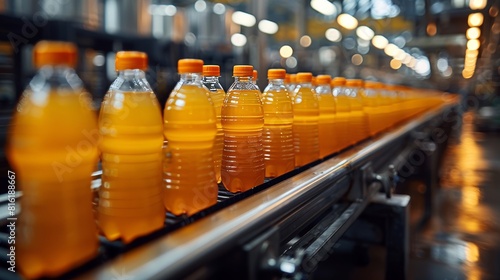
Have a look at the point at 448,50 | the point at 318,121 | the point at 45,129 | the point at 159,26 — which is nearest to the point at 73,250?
the point at 45,129

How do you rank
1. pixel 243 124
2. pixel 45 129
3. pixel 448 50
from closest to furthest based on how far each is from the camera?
pixel 45 129 → pixel 243 124 → pixel 448 50

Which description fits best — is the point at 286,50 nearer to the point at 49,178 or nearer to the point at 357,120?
the point at 357,120

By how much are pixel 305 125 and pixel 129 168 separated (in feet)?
3.04

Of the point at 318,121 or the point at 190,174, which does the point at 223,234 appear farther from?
the point at 318,121

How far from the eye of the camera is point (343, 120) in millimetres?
2154

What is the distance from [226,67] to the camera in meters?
5.21

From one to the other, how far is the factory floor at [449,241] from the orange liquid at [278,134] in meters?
1.70

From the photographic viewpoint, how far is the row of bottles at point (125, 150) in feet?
2.26

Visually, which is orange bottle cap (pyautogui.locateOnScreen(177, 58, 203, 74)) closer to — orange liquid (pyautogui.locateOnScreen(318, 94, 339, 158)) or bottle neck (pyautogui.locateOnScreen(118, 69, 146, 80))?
bottle neck (pyautogui.locateOnScreen(118, 69, 146, 80))

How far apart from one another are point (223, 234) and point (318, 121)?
3.53 ft

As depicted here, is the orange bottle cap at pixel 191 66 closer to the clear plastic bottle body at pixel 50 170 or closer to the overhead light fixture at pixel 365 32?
the clear plastic bottle body at pixel 50 170

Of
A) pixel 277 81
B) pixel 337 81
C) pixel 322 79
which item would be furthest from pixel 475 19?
pixel 277 81

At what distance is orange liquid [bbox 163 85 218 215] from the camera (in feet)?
3.42

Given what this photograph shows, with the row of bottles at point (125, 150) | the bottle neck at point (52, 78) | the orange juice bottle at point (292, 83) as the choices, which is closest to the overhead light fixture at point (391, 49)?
the orange juice bottle at point (292, 83)
